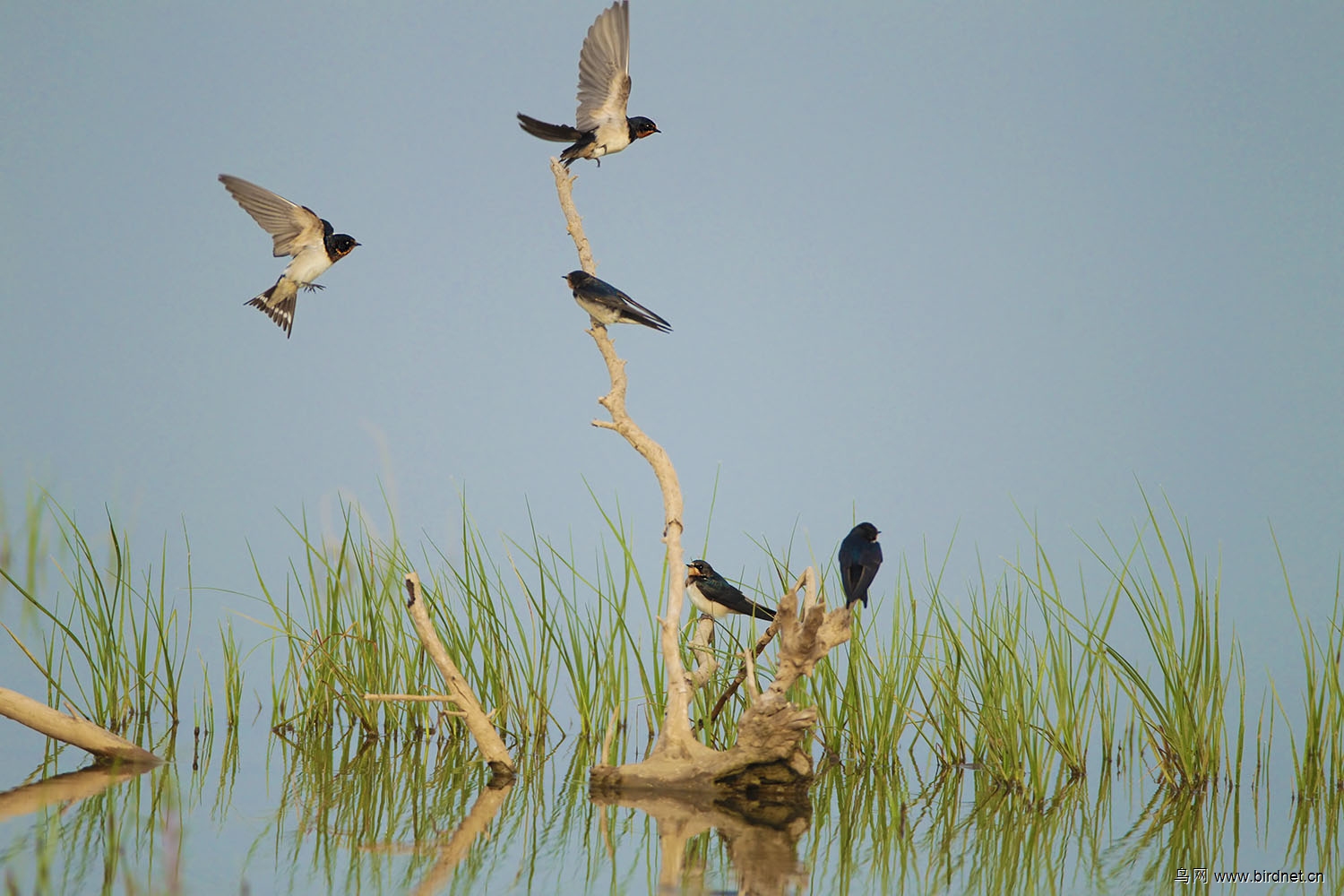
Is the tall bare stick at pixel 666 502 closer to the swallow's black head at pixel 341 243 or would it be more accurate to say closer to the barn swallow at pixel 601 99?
the barn swallow at pixel 601 99

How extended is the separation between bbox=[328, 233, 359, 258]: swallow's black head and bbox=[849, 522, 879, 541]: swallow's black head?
2859mm

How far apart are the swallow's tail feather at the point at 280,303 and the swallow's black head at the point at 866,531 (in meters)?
3.06

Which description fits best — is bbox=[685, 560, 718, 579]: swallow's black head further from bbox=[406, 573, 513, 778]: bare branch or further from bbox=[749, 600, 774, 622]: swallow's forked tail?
bbox=[406, 573, 513, 778]: bare branch

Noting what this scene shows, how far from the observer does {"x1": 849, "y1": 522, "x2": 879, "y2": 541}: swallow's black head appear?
4.75 meters

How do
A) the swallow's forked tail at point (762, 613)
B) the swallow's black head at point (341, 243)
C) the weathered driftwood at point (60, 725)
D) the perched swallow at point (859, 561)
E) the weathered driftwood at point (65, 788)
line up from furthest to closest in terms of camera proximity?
the swallow's black head at point (341, 243) < the swallow's forked tail at point (762, 613) < the weathered driftwood at point (60, 725) < the perched swallow at point (859, 561) < the weathered driftwood at point (65, 788)

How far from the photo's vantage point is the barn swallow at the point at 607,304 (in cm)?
514

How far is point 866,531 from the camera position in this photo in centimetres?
476

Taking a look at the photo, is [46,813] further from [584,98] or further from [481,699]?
[584,98]

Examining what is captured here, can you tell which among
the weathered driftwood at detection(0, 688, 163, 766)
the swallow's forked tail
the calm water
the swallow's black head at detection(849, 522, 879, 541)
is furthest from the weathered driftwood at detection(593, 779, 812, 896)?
the weathered driftwood at detection(0, 688, 163, 766)

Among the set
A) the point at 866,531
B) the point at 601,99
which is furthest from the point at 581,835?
the point at 601,99

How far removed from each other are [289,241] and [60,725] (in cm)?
249

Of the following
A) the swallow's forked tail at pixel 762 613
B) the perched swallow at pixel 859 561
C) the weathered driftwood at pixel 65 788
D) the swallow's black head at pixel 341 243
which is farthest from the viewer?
the swallow's black head at pixel 341 243

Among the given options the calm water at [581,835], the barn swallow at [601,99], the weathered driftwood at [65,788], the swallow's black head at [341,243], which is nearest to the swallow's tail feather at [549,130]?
the barn swallow at [601,99]

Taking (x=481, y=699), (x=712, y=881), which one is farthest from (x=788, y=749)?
(x=481, y=699)
